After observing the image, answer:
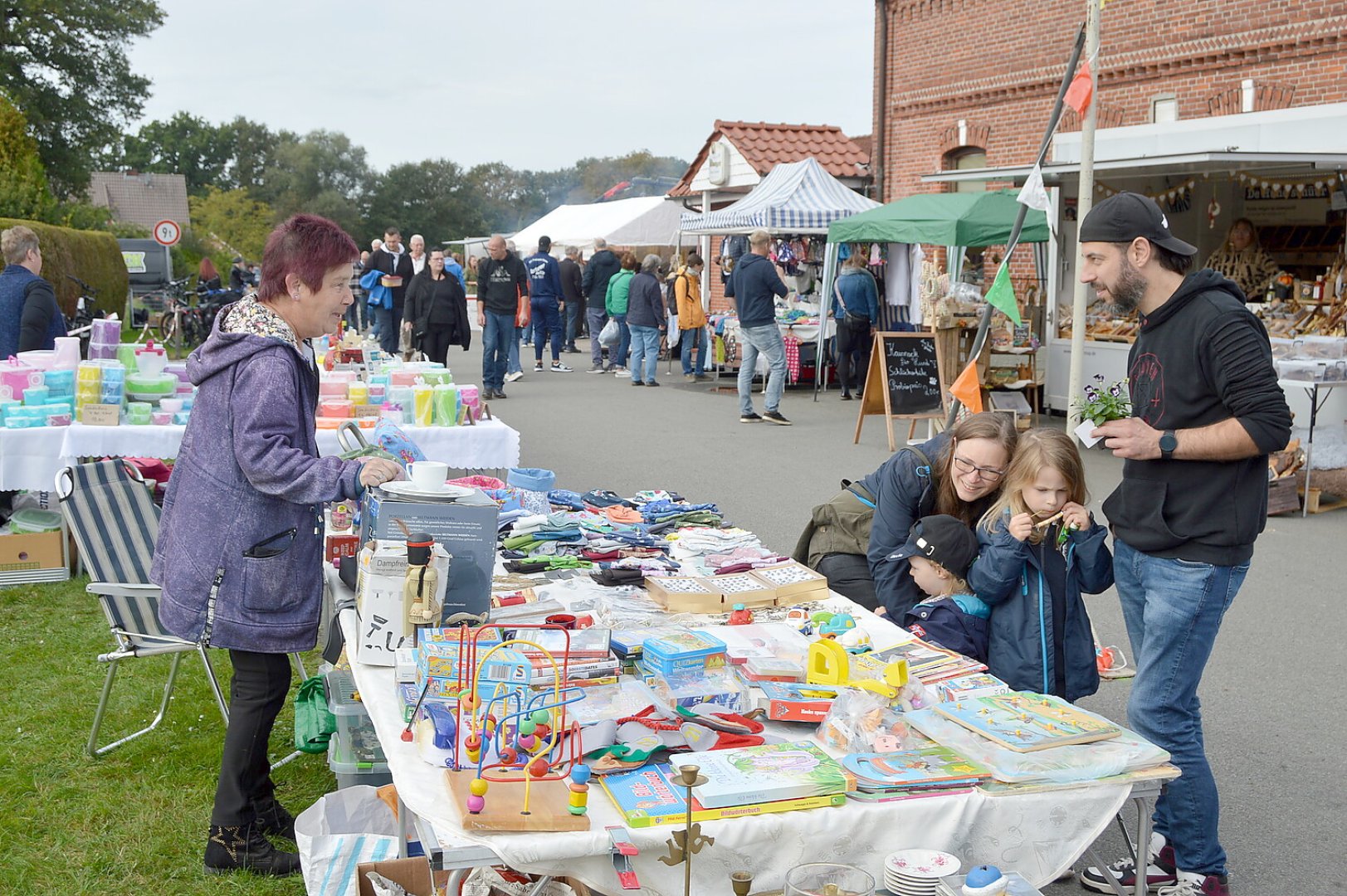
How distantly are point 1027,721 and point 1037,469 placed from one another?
1063 mm

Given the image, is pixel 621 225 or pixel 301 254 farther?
pixel 621 225

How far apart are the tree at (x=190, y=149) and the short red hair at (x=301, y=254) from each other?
89.8 metres

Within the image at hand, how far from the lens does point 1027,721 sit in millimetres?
2768

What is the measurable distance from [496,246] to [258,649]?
11588 mm

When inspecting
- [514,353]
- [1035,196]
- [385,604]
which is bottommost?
[385,604]

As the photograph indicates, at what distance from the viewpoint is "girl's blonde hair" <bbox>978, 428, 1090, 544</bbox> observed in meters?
3.60

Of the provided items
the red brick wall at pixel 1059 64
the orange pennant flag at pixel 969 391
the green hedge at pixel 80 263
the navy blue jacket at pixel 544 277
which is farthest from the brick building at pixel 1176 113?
the green hedge at pixel 80 263

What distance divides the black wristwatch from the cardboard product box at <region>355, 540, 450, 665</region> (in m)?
1.93

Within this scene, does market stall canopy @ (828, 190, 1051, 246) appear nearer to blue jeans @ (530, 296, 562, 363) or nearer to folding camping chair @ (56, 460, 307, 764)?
blue jeans @ (530, 296, 562, 363)

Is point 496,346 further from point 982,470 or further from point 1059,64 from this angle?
point 982,470

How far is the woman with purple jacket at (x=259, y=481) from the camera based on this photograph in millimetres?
3234

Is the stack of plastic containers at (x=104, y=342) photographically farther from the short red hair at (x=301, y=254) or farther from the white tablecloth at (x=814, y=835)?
the white tablecloth at (x=814, y=835)

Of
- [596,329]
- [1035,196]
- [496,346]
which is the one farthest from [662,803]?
[596,329]

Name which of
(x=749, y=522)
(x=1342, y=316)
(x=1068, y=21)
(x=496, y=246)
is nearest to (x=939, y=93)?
(x=1068, y=21)
